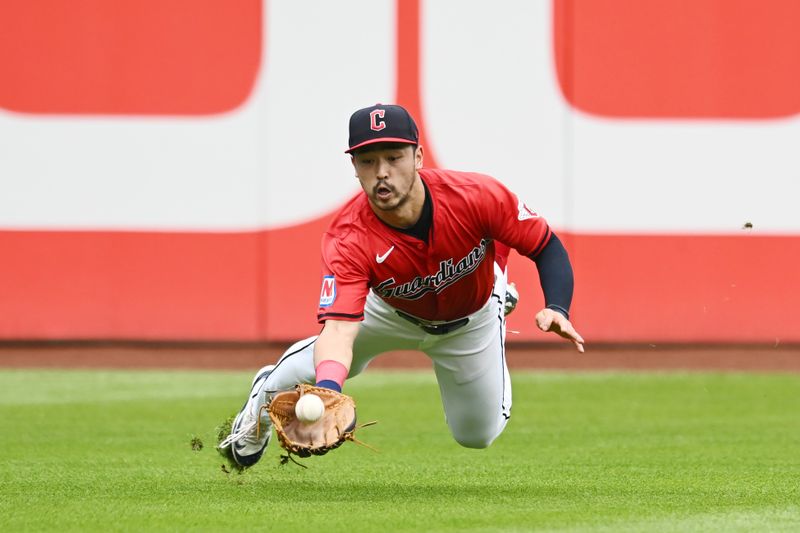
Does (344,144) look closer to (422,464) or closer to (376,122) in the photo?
(422,464)

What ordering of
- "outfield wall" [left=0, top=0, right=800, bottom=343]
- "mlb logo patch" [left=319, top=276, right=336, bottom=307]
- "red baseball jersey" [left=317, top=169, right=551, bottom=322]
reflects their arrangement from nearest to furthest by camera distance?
"mlb logo patch" [left=319, top=276, right=336, bottom=307] → "red baseball jersey" [left=317, top=169, right=551, bottom=322] → "outfield wall" [left=0, top=0, right=800, bottom=343]

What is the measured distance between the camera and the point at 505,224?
5.73m

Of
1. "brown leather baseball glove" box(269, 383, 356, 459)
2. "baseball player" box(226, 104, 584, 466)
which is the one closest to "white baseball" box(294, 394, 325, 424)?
"brown leather baseball glove" box(269, 383, 356, 459)

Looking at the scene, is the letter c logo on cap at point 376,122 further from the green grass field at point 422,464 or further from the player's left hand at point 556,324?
the green grass field at point 422,464

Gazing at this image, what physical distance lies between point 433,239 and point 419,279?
0.23 metres

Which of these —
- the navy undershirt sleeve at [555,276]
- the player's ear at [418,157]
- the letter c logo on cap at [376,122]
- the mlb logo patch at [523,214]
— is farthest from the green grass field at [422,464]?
the letter c logo on cap at [376,122]

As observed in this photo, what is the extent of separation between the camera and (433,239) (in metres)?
5.75

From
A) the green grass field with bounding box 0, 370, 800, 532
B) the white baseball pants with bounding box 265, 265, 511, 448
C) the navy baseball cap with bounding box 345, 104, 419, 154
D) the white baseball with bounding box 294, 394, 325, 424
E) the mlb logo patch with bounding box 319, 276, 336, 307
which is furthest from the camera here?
the white baseball pants with bounding box 265, 265, 511, 448

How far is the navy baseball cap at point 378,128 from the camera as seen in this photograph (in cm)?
534

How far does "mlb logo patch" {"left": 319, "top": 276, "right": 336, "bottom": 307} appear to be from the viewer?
5.46 m

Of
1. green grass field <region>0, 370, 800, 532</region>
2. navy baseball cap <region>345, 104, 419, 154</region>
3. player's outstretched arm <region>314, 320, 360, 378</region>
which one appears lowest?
green grass field <region>0, 370, 800, 532</region>

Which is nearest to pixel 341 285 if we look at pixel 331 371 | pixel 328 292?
pixel 328 292

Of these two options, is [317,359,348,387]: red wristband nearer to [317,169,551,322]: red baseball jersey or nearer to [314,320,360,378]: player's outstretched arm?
[314,320,360,378]: player's outstretched arm

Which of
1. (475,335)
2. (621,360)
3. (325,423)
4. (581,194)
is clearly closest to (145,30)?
(581,194)
